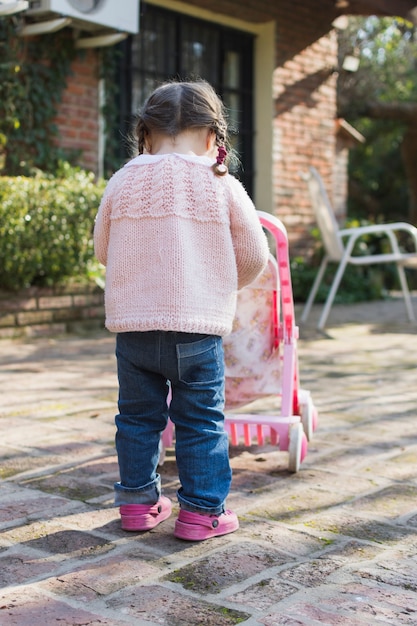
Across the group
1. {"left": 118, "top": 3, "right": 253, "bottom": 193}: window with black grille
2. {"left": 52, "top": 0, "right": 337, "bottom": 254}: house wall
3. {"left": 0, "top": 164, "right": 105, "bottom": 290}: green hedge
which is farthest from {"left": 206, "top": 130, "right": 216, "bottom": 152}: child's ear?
{"left": 52, "top": 0, "right": 337, "bottom": 254}: house wall

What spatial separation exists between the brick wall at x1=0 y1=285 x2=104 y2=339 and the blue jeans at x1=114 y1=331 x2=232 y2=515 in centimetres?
343

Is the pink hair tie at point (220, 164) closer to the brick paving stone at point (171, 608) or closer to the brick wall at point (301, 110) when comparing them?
the brick paving stone at point (171, 608)

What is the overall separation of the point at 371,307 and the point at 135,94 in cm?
312

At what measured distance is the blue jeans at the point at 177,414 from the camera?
2.16 metres

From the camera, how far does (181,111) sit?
215cm

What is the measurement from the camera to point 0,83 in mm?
5934

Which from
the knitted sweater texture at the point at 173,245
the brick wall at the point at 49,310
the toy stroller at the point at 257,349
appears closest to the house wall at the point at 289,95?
the brick wall at the point at 49,310

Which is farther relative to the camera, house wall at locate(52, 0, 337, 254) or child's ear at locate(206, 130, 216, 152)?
house wall at locate(52, 0, 337, 254)

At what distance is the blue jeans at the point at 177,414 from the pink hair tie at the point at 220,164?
17.0 inches

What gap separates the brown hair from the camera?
215cm

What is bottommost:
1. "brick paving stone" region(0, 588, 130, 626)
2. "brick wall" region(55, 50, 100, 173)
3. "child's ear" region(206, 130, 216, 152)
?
"brick paving stone" region(0, 588, 130, 626)


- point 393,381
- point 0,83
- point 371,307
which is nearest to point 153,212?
point 393,381

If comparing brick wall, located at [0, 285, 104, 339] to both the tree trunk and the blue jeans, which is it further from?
the tree trunk

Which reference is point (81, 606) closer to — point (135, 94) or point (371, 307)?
point (135, 94)
